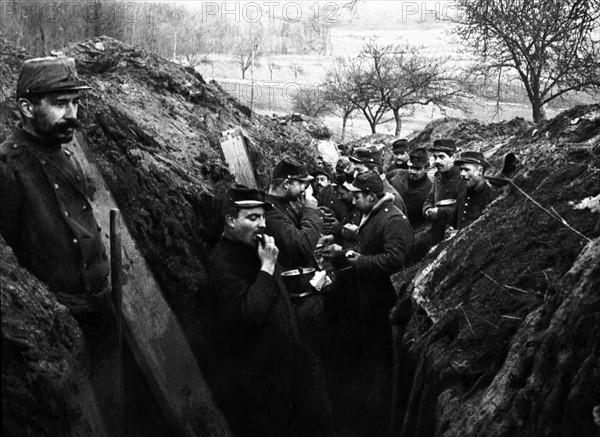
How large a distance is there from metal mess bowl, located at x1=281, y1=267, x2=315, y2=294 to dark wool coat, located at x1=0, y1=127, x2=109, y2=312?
1.96m

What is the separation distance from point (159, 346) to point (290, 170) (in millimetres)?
1925

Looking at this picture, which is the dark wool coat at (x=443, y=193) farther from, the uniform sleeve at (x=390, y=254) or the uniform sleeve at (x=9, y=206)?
the uniform sleeve at (x=9, y=206)

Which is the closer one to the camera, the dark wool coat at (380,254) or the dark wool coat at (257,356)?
the dark wool coat at (257,356)

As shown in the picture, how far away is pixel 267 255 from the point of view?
6125 millimetres

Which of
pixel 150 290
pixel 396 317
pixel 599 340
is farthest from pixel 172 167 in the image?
pixel 599 340

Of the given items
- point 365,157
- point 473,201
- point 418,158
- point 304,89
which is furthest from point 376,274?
point 304,89

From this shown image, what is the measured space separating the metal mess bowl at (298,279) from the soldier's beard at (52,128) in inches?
91.8

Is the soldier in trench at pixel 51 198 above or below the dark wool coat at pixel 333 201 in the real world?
above

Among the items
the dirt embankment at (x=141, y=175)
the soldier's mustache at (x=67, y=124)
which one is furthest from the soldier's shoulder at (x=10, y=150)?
the dirt embankment at (x=141, y=175)

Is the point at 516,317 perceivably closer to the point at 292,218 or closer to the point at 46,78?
the point at 292,218

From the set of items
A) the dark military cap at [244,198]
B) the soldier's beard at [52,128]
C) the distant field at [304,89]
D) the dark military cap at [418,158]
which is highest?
the soldier's beard at [52,128]

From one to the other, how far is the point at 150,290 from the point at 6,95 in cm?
203

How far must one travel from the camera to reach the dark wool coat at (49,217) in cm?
519

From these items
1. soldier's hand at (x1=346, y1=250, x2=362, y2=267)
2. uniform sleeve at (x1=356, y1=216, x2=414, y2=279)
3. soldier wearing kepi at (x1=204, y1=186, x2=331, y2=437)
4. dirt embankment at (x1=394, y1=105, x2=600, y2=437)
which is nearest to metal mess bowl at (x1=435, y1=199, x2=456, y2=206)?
dirt embankment at (x1=394, y1=105, x2=600, y2=437)
